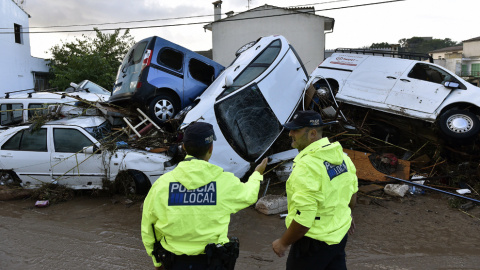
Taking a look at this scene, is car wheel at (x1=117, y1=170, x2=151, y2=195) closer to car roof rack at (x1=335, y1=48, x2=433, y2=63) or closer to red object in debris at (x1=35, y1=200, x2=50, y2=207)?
red object in debris at (x1=35, y1=200, x2=50, y2=207)

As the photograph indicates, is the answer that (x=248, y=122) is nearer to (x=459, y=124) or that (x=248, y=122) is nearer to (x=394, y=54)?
(x=459, y=124)

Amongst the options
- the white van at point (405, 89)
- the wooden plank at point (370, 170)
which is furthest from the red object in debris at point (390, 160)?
the white van at point (405, 89)

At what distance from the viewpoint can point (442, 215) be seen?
18.0 ft

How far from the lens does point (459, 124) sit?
6.68 m

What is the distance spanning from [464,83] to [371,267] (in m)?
4.91

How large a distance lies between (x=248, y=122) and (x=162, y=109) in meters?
2.19

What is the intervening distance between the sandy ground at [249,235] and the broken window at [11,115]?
3367mm

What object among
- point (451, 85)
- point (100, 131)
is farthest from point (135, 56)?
point (451, 85)

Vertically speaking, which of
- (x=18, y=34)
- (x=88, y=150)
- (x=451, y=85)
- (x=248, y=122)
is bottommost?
(x=88, y=150)

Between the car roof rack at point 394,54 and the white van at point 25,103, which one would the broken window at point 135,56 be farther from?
the car roof rack at point 394,54

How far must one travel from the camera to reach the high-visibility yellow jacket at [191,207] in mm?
1966

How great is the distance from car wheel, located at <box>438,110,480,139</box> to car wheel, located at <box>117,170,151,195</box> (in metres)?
5.50

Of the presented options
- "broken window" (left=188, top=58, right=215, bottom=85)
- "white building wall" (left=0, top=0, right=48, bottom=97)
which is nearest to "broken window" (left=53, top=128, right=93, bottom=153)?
"broken window" (left=188, top=58, right=215, bottom=85)

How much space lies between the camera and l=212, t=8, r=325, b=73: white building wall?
2034 centimetres
